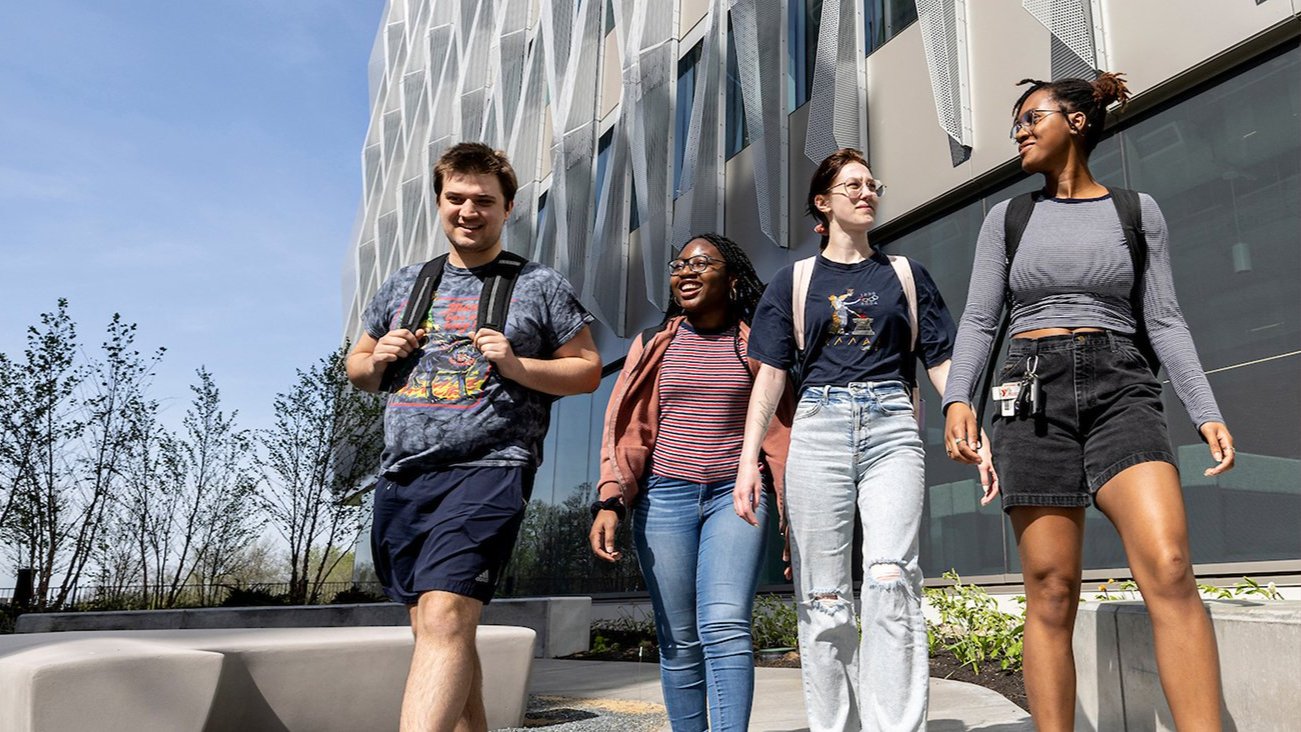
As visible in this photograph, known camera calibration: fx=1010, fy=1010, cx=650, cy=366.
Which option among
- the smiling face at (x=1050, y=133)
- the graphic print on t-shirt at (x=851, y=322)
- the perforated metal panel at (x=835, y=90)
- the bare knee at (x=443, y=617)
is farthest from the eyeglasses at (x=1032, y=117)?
the perforated metal panel at (x=835, y=90)

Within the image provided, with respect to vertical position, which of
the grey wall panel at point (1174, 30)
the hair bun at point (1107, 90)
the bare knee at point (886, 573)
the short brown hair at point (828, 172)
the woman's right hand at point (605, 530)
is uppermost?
the grey wall panel at point (1174, 30)

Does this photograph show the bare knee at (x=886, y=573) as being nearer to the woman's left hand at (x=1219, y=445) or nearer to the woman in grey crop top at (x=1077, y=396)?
the woman in grey crop top at (x=1077, y=396)

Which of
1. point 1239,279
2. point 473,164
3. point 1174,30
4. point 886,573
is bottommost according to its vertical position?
point 886,573

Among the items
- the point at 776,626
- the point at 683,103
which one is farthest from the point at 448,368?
the point at 683,103

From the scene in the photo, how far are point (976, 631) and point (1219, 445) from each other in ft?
14.8

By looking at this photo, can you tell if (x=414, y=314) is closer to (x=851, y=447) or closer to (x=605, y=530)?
(x=605, y=530)

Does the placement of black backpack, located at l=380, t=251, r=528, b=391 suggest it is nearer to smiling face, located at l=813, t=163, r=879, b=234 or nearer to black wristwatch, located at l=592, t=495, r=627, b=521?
black wristwatch, located at l=592, t=495, r=627, b=521

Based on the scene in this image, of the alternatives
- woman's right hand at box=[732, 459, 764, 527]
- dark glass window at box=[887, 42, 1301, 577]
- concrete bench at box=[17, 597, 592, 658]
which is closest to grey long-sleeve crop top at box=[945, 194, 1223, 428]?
woman's right hand at box=[732, 459, 764, 527]

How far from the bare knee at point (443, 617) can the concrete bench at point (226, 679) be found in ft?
6.00

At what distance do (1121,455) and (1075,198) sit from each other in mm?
882

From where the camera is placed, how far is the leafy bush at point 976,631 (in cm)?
648

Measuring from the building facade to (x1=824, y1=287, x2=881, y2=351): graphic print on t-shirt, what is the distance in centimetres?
429

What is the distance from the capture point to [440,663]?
2.87 metres

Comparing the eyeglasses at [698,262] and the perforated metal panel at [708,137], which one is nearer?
the eyeglasses at [698,262]
